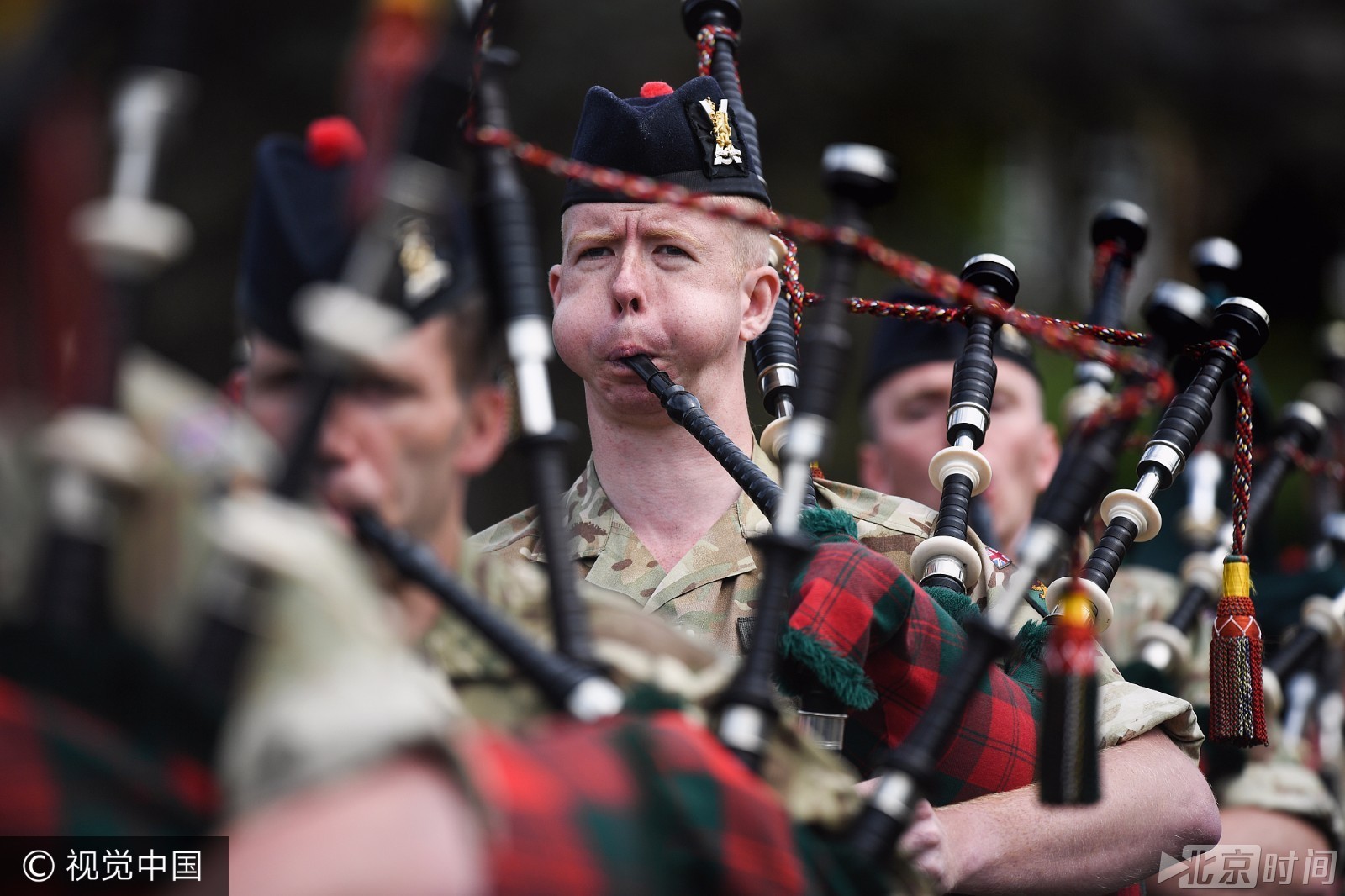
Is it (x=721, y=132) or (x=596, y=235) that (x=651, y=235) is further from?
(x=721, y=132)

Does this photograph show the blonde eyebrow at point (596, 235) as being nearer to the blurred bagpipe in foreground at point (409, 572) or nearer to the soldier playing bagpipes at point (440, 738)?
the blurred bagpipe in foreground at point (409, 572)

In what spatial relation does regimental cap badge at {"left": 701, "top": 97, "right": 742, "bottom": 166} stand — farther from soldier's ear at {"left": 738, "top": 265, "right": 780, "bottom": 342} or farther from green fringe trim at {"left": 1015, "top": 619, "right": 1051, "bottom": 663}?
green fringe trim at {"left": 1015, "top": 619, "right": 1051, "bottom": 663}

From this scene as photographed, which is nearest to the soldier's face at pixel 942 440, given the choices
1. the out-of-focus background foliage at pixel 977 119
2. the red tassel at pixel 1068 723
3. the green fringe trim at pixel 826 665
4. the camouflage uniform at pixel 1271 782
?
the camouflage uniform at pixel 1271 782

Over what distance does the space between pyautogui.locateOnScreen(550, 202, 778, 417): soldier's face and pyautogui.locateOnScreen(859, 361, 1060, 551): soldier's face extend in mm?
1513

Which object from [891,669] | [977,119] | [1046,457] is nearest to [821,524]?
[891,669]

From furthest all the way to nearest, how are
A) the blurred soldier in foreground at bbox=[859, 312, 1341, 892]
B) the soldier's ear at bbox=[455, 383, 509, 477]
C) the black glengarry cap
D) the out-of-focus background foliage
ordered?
the out-of-focus background foliage → the blurred soldier in foreground at bbox=[859, 312, 1341, 892] → the black glengarry cap → the soldier's ear at bbox=[455, 383, 509, 477]

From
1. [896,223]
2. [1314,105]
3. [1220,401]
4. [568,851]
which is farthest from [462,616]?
[1314,105]

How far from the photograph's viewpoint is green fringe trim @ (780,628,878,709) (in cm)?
202

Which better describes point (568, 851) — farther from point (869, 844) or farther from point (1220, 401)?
point (1220, 401)

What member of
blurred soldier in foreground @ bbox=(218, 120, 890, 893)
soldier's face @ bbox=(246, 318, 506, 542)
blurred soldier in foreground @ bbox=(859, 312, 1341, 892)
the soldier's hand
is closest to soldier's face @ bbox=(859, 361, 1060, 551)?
blurred soldier in foreground @ bbox=(859, 312, 1341, 892)

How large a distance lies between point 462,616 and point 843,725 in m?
0.79

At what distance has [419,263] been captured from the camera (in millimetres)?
1577

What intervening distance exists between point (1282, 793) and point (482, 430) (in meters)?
2.88

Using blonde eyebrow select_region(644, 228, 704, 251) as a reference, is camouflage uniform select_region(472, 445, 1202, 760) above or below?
below
